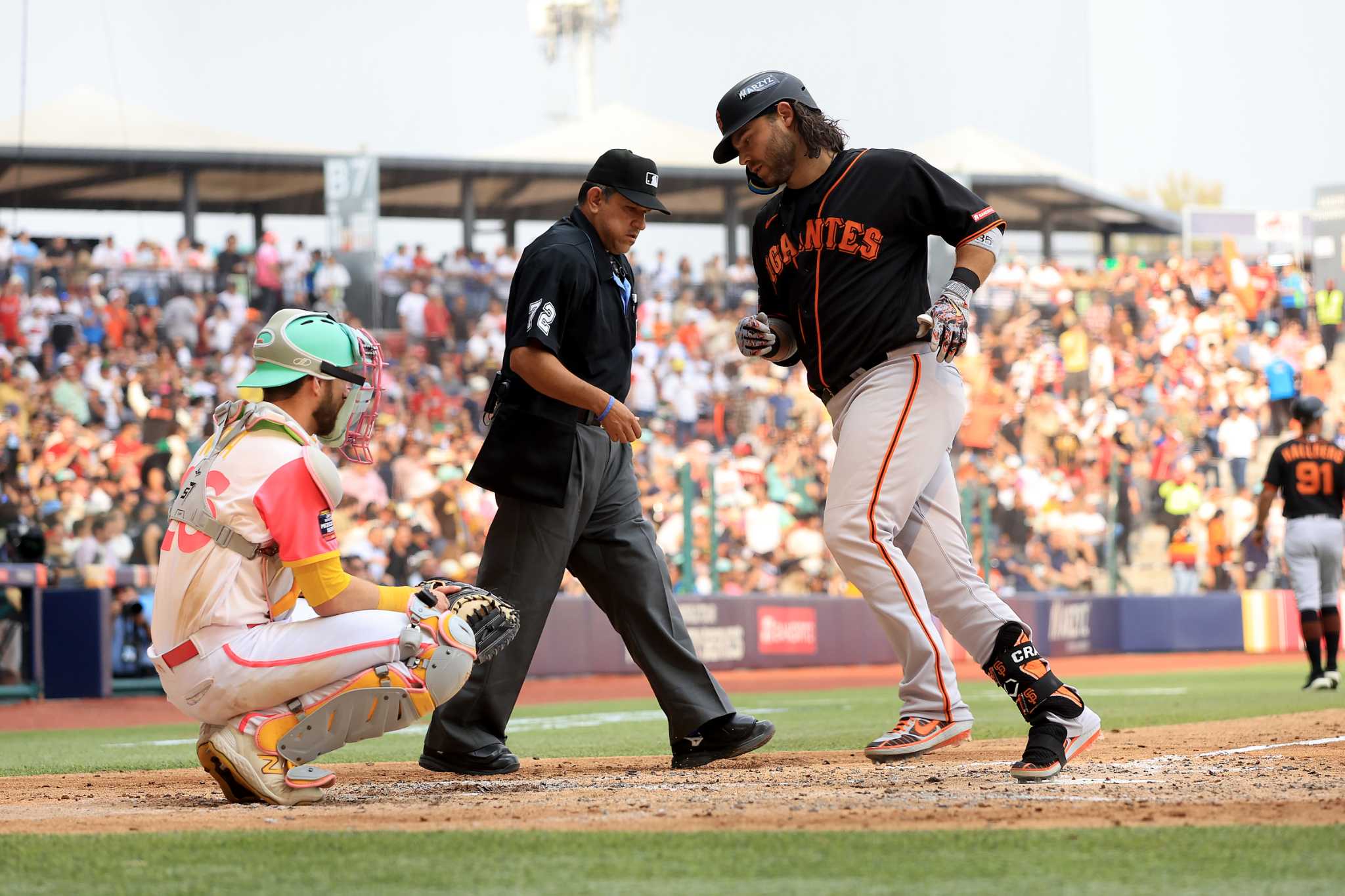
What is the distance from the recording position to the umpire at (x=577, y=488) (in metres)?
5.40

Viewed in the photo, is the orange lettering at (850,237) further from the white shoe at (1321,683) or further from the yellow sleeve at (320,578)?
the white shoe at (1321,683)

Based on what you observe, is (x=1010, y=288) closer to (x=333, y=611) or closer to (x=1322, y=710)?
(x=1322, y=710)

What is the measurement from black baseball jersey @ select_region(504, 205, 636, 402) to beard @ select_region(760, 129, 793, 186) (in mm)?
674

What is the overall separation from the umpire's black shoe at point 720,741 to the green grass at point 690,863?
6.65ft

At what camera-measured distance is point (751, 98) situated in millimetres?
5316

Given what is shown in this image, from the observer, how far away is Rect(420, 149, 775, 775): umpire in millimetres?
5402

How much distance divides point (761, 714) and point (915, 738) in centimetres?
498

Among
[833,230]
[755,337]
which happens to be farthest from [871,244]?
[755,337]

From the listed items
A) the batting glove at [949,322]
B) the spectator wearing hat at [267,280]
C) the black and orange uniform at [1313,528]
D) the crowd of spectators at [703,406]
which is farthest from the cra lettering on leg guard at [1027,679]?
the spectator wearing hat at [267,280]

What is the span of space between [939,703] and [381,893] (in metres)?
2.88

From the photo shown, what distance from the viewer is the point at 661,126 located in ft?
115

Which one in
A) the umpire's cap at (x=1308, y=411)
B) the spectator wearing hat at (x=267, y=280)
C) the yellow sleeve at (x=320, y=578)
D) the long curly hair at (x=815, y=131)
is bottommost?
the yellow sleeve at (x=320, y=578)

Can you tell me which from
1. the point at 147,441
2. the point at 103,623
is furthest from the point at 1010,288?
the point at 103,623

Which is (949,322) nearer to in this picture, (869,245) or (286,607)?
(869,245)
